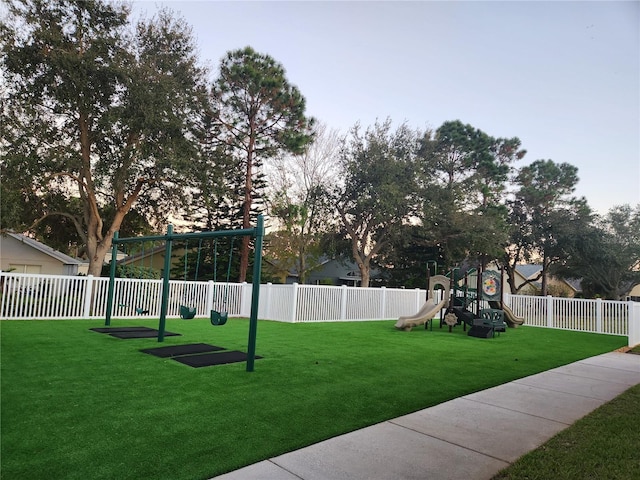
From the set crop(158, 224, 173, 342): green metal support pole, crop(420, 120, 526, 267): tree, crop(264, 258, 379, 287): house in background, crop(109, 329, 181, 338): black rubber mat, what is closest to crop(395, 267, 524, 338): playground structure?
crop(109, 329, 181, 338): black rubber mat

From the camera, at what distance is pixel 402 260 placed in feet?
92.7

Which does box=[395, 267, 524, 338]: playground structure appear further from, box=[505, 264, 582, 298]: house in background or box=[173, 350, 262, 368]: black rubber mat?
box=[505, 264, 582, 298]: house in background

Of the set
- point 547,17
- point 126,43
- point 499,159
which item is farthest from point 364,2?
point 499,159

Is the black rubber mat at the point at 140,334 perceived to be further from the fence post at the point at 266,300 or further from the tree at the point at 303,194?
the tree at the point at 303,194

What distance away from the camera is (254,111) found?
1922cm

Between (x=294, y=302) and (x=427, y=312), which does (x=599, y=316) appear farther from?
(x=294, y=302)

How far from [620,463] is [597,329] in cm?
1283

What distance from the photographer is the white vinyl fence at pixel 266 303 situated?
9.82m

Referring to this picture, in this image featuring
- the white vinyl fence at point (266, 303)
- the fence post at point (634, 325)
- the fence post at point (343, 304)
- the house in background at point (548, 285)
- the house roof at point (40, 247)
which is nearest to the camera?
the white vinyl fence at point (266, 303)

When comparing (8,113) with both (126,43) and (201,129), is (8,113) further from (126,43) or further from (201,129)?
(201,129)

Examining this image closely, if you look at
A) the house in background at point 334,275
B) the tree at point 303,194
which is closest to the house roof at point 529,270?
the house in background at point 334,275

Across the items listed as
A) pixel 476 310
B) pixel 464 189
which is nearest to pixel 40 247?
pixel 476 310

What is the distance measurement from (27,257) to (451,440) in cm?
2648

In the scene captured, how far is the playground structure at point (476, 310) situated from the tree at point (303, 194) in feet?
35.1
